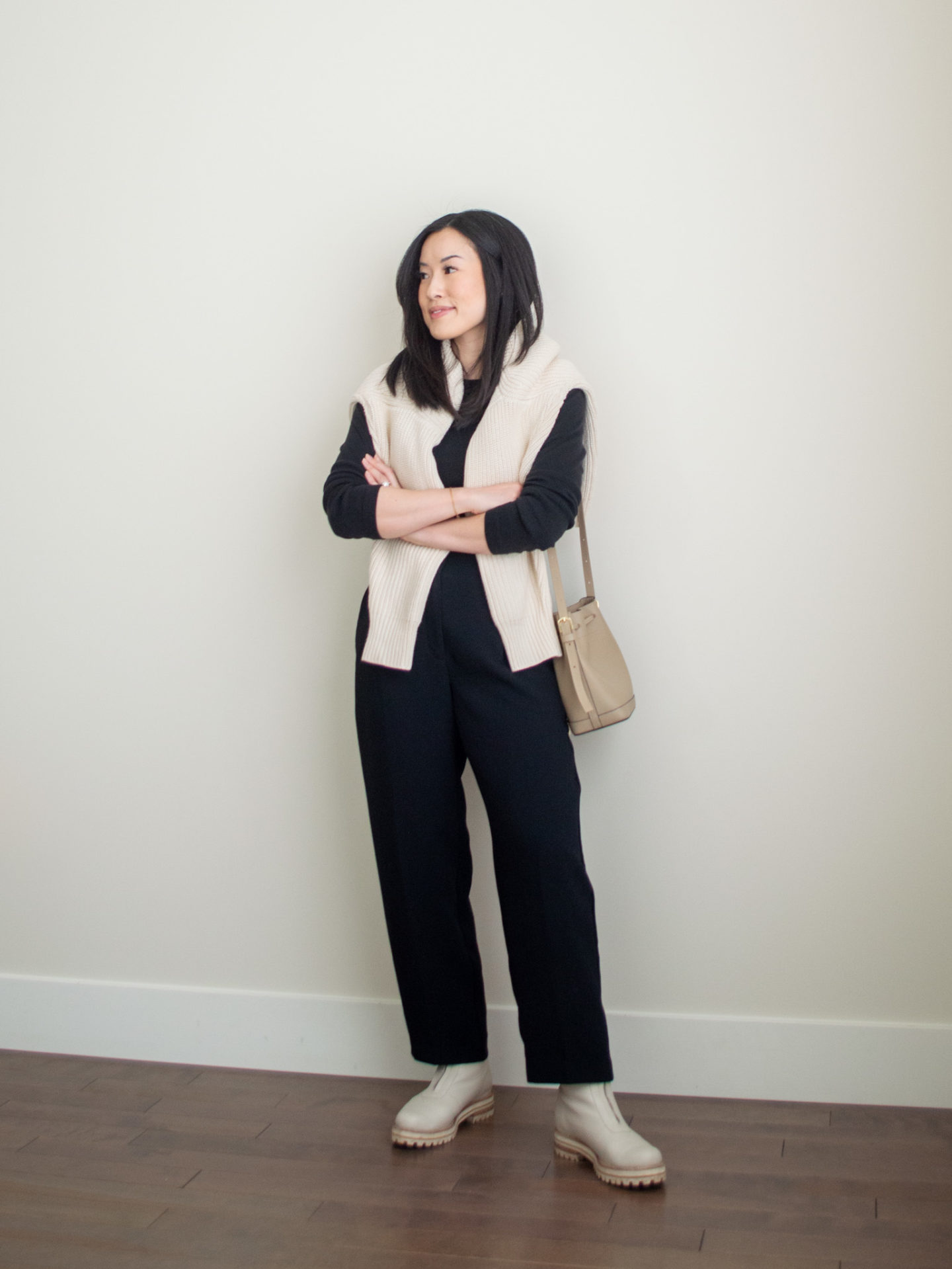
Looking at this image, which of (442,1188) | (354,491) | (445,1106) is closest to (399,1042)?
(445,1106)

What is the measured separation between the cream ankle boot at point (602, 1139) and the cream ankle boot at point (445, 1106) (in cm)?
17

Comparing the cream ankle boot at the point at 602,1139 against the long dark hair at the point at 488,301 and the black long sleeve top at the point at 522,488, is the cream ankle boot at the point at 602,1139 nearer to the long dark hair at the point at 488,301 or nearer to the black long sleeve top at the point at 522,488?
the black long sleeve top at the point at 522,488

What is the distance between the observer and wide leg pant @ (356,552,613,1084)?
195 cm

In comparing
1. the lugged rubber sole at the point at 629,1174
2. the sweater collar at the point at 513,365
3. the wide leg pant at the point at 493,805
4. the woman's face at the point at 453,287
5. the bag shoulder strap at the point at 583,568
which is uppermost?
the woman's face at the point at 453,287

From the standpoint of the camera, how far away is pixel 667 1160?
6.33ft

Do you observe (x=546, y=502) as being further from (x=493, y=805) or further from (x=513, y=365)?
(x=493, y=805)

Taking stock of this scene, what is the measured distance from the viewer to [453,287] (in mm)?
1948

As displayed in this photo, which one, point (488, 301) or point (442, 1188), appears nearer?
point (442, 1188)

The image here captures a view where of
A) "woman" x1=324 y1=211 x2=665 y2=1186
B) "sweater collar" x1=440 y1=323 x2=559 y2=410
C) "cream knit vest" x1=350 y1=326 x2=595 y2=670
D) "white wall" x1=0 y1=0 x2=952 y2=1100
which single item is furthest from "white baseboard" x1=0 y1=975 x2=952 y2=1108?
"sweater collar" x1=440 y1=323 x2=559 y2=410

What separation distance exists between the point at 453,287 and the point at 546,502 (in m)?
0.43

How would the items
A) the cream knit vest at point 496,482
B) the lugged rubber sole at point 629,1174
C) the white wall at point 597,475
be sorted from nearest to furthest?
the lugged rubber sole at point 629,1174, the cream knit vest at point 496,482, the white wall at point 597,475

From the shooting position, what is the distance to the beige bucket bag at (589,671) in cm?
194

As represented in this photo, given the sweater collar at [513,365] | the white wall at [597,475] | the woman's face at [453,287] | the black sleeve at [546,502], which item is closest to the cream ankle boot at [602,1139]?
the white wall at [597,475]

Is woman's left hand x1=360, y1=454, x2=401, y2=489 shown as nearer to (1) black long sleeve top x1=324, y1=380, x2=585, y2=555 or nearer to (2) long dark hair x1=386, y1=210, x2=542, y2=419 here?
(1) black long sleeve top x1=324, y1=380, x2=585, y2=555
